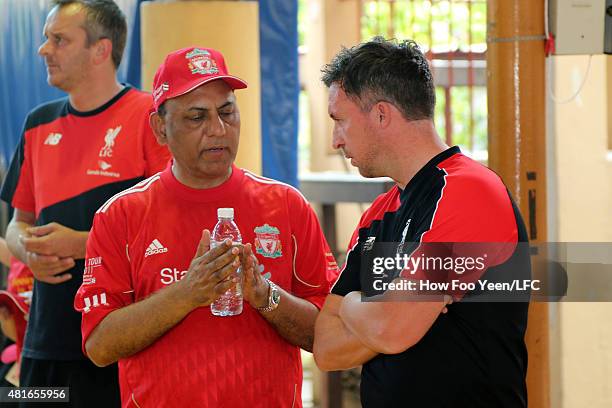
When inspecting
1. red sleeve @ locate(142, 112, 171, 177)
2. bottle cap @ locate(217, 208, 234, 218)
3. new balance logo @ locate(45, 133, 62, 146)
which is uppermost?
new balance logo @ locate(45, 133, 62, 146)

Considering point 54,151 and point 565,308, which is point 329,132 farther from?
point 54,151

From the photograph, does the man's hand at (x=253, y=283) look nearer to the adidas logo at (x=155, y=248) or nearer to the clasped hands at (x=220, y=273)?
the clasped hands at (x=220, y=273)

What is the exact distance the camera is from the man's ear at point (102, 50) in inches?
134

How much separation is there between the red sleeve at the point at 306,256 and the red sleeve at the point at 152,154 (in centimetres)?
68

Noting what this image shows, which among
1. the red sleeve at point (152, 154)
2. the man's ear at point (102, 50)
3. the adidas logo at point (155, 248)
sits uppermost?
the man's ear at point (102, 50)

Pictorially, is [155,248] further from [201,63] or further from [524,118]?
[524,118]

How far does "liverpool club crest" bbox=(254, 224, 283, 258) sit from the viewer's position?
Result: 8.48 ft

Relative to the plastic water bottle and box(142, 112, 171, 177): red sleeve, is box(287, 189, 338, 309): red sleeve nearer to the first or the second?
the plastic water bottle

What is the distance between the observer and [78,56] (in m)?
3.37

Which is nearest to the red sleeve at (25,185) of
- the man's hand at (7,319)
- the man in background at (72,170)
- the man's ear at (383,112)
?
the man in background at (72,170)

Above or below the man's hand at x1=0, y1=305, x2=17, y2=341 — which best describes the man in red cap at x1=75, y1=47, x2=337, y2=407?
A: above

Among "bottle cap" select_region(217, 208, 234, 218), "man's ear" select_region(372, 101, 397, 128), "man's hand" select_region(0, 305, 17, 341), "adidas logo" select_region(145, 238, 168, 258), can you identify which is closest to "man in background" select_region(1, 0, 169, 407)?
"man's hand" select_region(0, 305, 17, 341)

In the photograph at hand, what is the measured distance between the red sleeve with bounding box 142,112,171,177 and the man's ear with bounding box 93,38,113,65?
1.19 feet

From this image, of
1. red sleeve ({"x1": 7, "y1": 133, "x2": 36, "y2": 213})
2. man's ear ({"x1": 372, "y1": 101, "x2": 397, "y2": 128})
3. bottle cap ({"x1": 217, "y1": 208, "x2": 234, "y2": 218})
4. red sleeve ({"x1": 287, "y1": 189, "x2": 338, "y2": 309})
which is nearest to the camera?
man's ear ({"x1": 372, "y1": 101, "x2": 397, "y2": 128})
